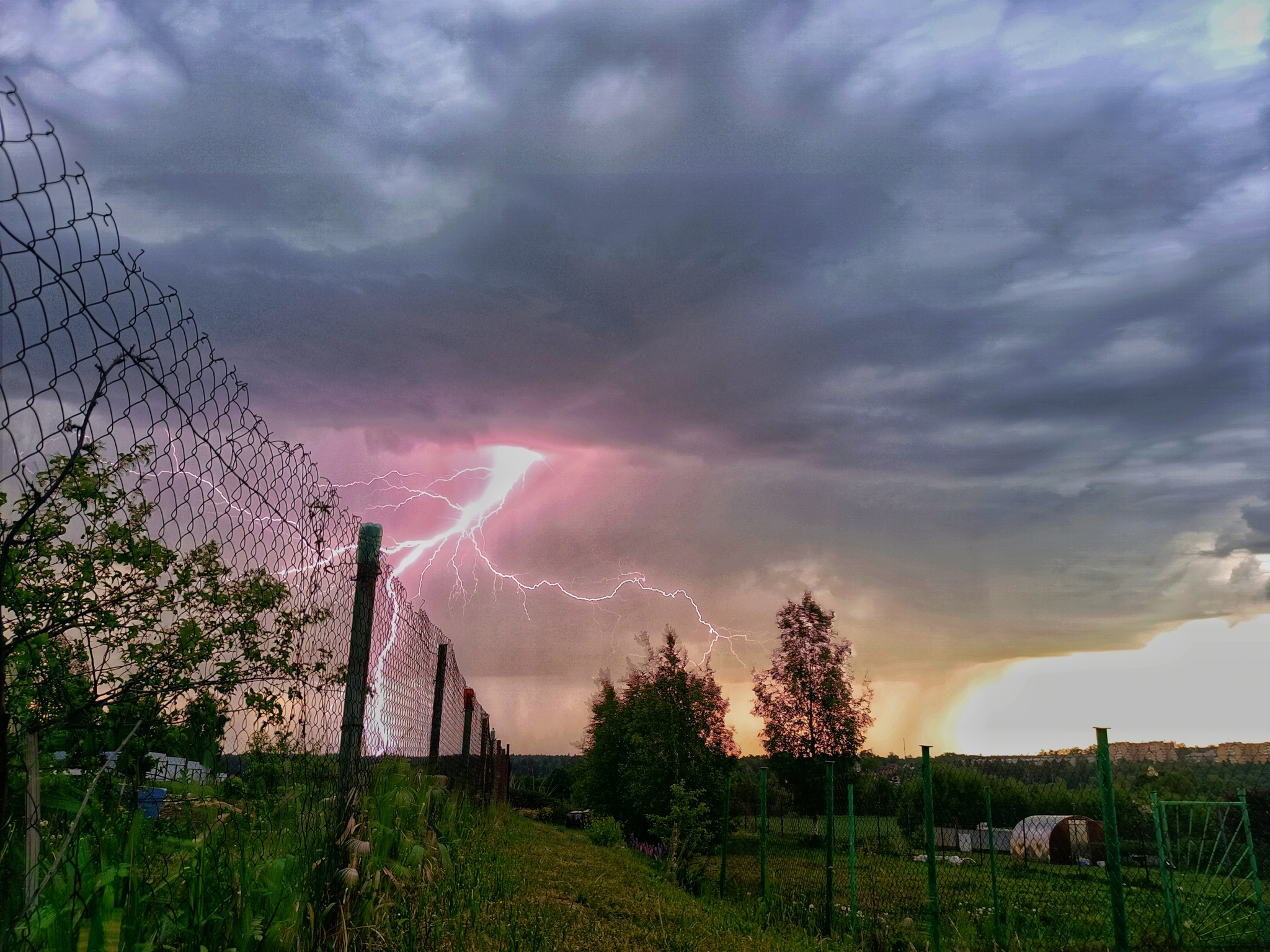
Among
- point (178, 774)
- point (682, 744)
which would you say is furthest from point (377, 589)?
point (682, 744)

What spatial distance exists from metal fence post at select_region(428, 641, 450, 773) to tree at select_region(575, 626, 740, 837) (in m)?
7.59

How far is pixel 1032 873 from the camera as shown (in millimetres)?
16812

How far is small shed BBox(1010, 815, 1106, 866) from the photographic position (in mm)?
19719

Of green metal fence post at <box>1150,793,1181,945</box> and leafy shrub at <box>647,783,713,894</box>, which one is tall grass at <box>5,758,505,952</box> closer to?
leafy shrub at <box>647,783,713,894</box>

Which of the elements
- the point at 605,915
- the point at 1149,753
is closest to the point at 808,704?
the point at 1149,753

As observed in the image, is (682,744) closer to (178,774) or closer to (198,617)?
(198,617)

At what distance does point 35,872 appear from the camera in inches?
74.4

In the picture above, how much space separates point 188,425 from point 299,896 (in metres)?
1.66

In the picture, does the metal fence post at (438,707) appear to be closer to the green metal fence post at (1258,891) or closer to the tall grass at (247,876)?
the tall grass at (247,876)

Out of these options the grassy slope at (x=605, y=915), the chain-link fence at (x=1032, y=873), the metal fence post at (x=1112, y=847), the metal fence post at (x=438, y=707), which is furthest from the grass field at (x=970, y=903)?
the metal fence post at (x=438, y=707)

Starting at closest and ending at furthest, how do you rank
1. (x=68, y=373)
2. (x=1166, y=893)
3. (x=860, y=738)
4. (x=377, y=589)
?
(x=68, y=373), (x=377, y=589), (x=1166, y=893), (x=860, y=738)

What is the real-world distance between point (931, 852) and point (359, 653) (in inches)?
186

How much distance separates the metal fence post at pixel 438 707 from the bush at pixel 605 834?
8.23 metres

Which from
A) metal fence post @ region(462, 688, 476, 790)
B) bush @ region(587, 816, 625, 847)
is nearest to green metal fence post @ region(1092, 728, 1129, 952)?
metal fence post @ region(462, 688, 476, 790)
